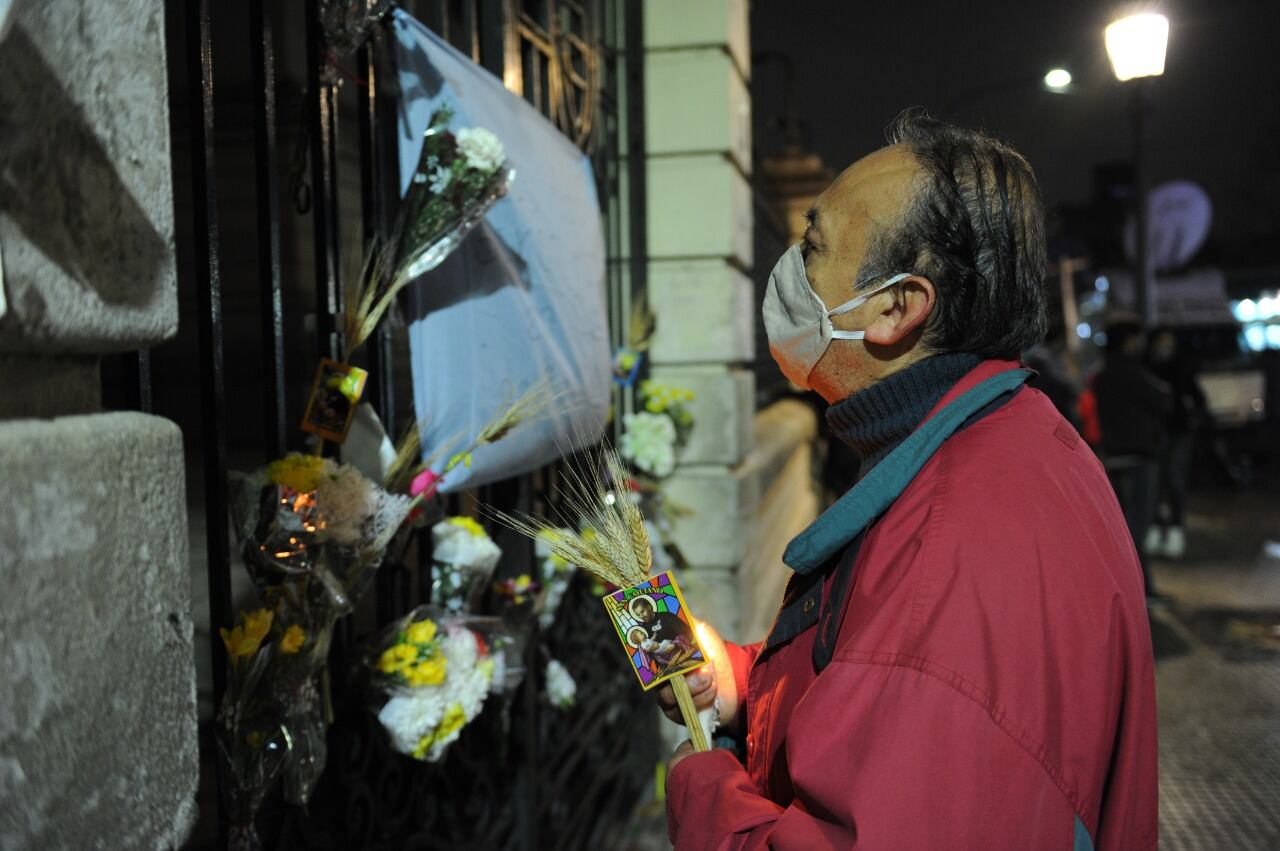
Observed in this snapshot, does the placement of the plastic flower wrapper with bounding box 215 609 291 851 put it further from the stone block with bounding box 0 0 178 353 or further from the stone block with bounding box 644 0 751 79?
the stone block with bounding box 644 0 751 79

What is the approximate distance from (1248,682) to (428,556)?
5.26m

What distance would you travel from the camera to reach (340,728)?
7.27ft

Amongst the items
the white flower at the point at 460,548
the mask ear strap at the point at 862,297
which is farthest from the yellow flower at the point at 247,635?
the mask ear strap at the point at 862,297

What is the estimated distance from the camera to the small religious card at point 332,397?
200cm

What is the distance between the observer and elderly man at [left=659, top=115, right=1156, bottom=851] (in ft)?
3.89

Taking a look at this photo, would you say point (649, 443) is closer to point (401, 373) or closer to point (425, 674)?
point (401, 373)

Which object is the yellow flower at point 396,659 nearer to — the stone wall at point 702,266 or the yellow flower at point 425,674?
the yellow flower at point 425,674

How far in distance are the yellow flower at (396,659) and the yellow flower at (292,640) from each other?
12.9 inches

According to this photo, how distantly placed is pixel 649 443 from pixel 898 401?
275cm

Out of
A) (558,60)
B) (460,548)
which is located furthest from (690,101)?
(460,548)

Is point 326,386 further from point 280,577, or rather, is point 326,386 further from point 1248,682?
point 1248,682

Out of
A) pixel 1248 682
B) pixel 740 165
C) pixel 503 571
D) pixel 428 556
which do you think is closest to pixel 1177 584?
pixel 1248 682

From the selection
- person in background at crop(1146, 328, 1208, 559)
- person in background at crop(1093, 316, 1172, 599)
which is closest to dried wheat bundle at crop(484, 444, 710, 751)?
person in background at crop(1093, 316, 1172, 599)

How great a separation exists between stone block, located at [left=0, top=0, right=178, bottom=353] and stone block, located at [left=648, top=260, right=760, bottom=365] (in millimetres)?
3423
